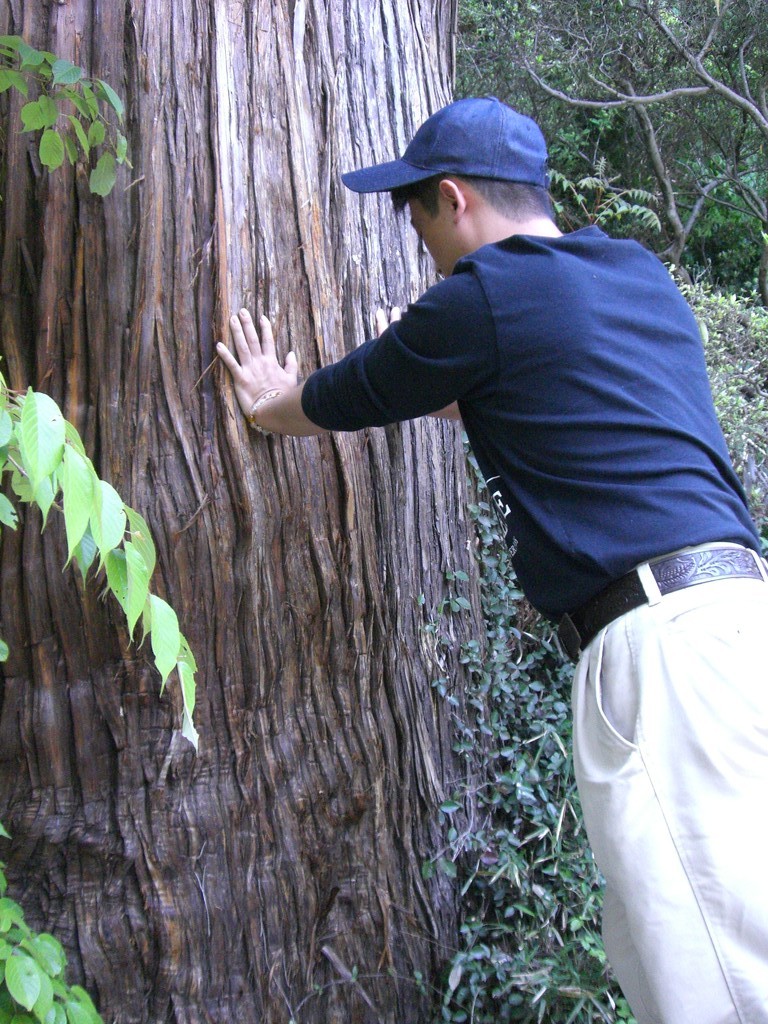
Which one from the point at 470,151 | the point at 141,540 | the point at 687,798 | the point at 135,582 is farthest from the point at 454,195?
the point at 687,798

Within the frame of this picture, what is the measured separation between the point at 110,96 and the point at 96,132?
15cm

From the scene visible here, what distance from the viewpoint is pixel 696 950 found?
1777 mm

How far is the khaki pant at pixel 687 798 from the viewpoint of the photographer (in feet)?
5.77

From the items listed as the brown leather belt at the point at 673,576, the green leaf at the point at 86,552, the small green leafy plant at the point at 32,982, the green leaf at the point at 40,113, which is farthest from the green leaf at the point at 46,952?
the green leaf at the point at 40,113

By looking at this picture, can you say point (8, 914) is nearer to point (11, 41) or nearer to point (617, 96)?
point (11, 41)

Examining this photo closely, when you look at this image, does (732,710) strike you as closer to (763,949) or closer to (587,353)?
(763,949)

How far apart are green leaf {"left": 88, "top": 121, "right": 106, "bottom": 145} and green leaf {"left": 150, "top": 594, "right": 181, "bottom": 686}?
1.26 metres

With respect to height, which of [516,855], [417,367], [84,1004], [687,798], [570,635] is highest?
[417,367]

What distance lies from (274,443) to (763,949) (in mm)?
1587

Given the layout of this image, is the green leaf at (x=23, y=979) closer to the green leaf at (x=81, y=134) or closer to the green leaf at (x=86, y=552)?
the green leaf at (x=86, y=552)

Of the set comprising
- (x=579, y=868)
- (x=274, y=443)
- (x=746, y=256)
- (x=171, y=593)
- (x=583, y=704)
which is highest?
(x=746, y=256)

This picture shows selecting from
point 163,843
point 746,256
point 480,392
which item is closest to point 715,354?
point 480,392

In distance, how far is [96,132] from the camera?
2289mm

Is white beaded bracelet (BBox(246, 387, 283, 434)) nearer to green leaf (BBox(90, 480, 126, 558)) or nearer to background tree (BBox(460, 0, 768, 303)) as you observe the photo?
green leaf (BBox(90, 480, 126, 558))
